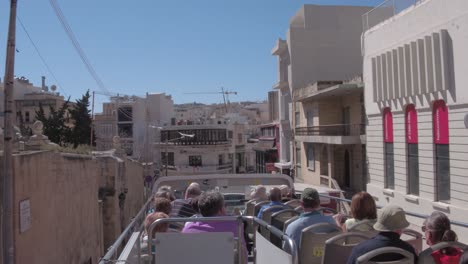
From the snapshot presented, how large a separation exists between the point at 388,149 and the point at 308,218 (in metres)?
17.3

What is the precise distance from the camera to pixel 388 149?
2138 centimetres

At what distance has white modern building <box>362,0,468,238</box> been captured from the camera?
15.5m

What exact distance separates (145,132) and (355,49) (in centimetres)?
3116

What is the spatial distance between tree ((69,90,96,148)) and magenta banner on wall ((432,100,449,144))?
27.6 metres

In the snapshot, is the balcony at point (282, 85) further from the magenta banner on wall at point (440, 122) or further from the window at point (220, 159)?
the window at point (220, 159)

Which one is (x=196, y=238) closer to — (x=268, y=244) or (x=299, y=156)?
(x=268, y=244)

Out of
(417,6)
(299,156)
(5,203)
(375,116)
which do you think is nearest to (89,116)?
(299,156)

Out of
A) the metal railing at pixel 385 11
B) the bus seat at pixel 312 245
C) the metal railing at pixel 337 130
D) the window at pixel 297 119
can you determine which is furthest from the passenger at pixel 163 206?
the window at pixel 297 119

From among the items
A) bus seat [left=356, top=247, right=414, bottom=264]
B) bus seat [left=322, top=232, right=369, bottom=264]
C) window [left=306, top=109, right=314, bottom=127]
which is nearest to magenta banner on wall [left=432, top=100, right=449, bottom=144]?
bus seat [left=322, top=232, right=369, bottom=264]

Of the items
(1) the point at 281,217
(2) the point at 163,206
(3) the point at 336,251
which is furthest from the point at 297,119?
(3) the point at 336,251

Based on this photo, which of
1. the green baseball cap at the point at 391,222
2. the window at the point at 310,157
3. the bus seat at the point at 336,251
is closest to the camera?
the green baseball cap at the point at 391,222

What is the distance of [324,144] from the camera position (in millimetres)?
32062

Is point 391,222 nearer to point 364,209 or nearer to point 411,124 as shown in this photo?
point 364,209

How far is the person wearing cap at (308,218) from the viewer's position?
16.3ft
